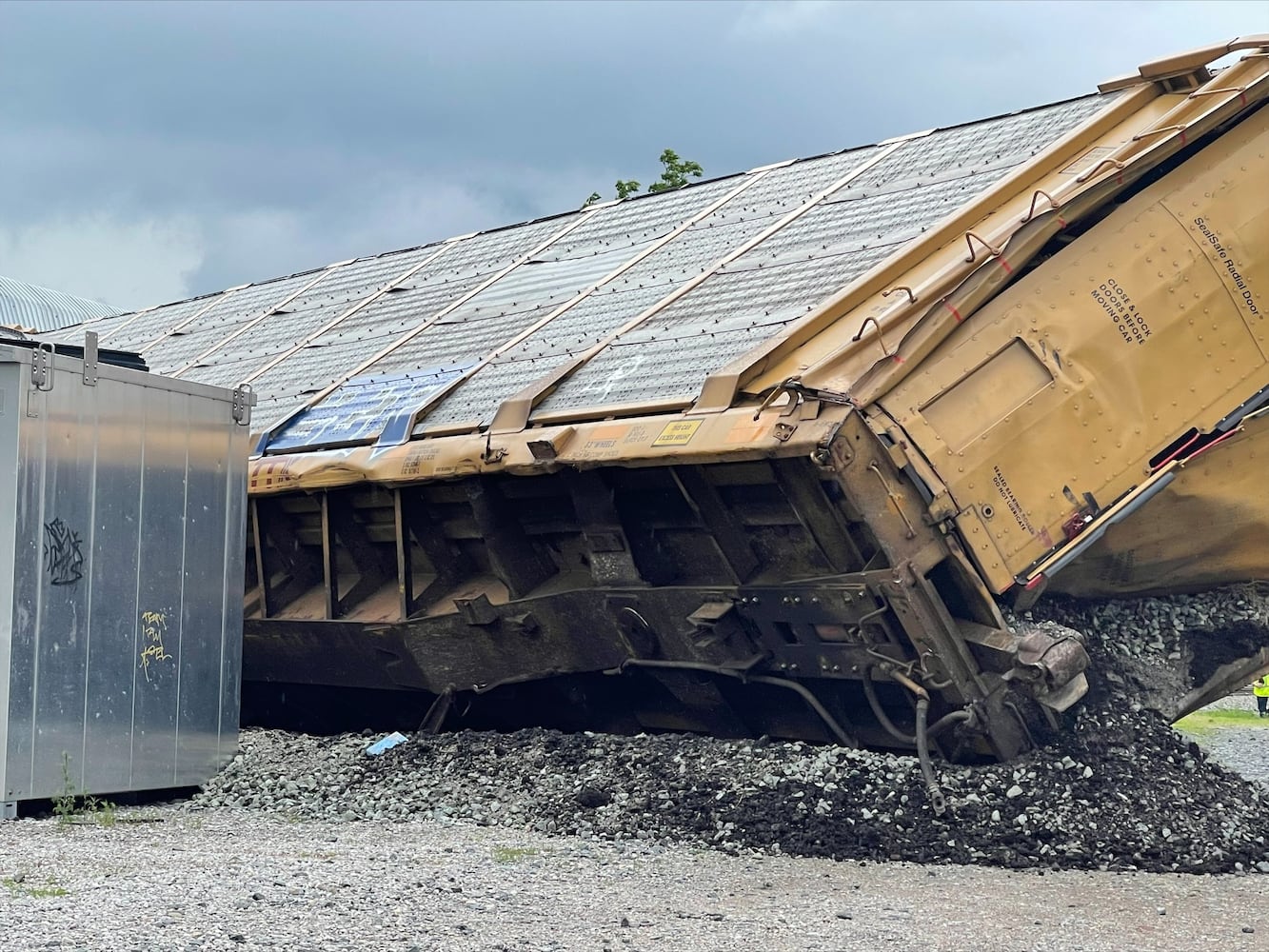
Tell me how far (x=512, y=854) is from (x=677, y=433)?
2147 mm

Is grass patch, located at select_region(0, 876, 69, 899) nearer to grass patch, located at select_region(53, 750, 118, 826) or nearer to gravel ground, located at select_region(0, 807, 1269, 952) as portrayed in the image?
gravel ground, located at select_region(0, 807, 1269, 952)

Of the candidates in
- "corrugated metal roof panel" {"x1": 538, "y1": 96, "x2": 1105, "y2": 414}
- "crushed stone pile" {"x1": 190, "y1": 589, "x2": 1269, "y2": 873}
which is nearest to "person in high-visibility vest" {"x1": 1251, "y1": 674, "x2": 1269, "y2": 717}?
"corrugated metal roof panel" {"x1": 538, "y1": 96, "x2": 1105, "y2": 414}

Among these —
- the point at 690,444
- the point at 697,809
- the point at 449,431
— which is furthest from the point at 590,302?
the point at 697,809

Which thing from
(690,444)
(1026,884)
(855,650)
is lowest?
(1026,884)

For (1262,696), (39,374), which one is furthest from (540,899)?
(1262,696)

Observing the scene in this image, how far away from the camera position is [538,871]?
6250mm

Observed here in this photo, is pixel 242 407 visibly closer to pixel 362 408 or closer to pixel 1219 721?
pixel 362 408

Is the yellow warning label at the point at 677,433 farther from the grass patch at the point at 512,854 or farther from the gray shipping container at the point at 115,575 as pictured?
the gray shipping container at the point at 115,575

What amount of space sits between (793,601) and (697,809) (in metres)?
1.10

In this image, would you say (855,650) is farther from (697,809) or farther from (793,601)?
(697,809)

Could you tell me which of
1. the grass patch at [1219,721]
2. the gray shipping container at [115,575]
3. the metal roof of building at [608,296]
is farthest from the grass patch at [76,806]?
the grass patch at [1219,721]

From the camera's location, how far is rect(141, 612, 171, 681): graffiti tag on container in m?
8.28

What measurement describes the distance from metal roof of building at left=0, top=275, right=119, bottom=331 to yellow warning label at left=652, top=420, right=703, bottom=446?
943 inches

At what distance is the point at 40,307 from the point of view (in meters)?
30.8
